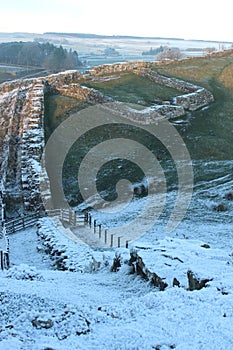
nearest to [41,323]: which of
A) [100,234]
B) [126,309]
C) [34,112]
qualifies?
[126,309]

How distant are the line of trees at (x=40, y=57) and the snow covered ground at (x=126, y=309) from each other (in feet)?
303

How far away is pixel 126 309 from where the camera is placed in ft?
26.5

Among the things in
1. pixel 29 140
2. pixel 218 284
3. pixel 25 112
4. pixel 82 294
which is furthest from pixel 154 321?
pixel 25 112

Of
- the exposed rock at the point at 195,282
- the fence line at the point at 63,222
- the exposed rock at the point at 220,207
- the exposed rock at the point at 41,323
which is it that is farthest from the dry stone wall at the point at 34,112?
the exposed rock at the point at 41,323

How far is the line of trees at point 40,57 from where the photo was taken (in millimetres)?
103750

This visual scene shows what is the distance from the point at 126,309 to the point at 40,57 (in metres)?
113

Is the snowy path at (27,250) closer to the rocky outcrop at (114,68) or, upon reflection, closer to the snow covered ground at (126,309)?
the snow covered ground at (126,309)

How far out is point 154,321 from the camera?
7.39m

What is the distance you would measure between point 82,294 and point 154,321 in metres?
2.88

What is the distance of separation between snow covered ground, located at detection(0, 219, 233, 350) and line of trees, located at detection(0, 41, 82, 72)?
92.3 meters

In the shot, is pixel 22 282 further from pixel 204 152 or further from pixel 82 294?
pixel 204 152

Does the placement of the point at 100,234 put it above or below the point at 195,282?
below

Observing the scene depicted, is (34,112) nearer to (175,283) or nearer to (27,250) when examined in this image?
(27,250)

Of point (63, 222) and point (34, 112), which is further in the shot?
point (34, 112)
